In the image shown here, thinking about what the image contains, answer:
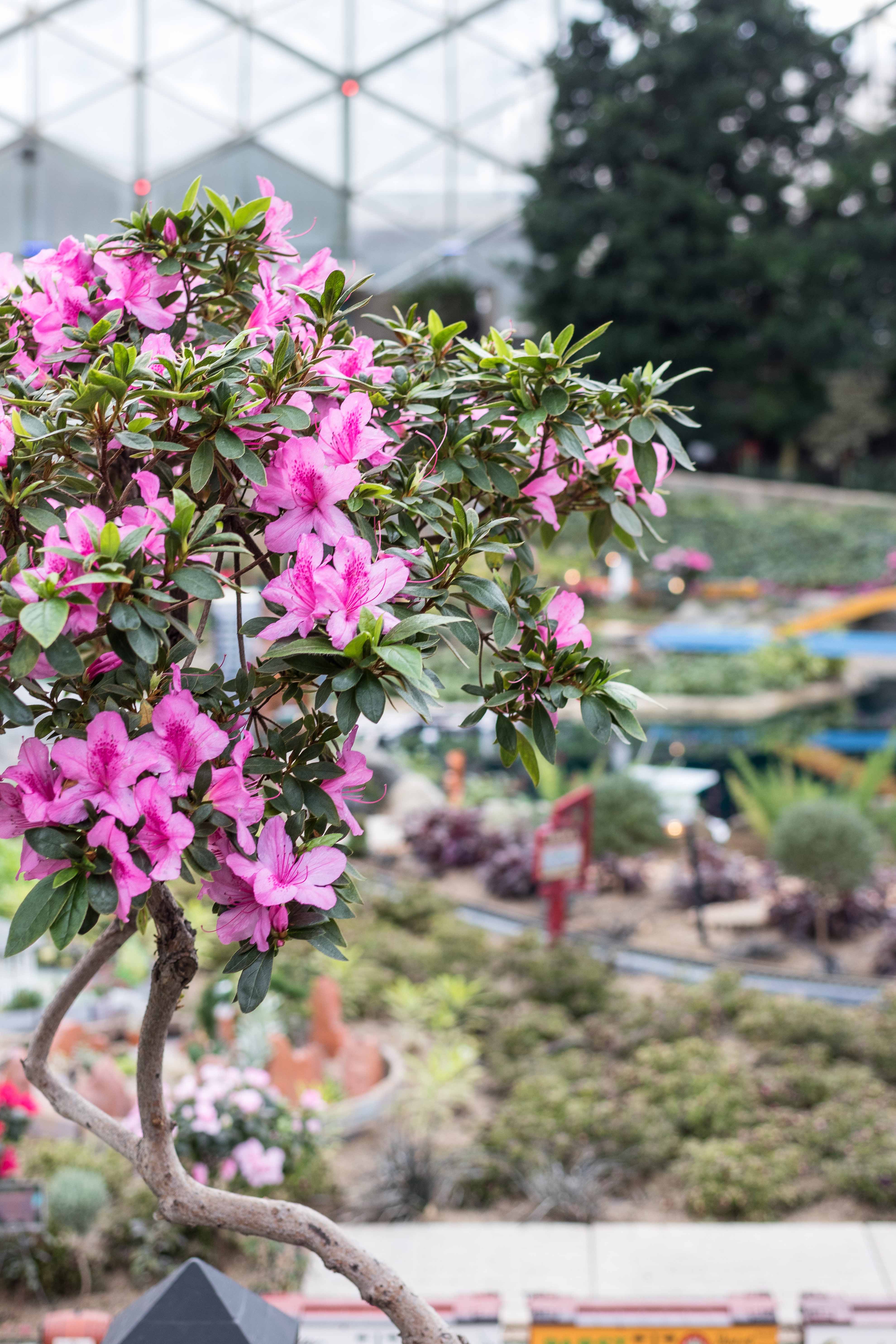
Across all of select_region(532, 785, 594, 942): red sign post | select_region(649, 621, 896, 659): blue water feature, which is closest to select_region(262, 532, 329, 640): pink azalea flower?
select_region(532, 785, 594, 942): red sign post

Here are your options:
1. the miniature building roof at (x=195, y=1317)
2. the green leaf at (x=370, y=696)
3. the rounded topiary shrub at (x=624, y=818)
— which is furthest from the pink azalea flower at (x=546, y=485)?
the rounded topiary shrub at (x=624, y=818)

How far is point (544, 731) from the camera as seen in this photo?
1.28 meters

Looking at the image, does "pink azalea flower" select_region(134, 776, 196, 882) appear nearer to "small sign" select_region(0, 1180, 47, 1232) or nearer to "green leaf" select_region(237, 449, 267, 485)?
"green leaf" select_region(237, 449, 267, 485)

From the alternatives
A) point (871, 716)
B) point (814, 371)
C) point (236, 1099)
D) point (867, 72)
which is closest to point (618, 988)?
point (236, 1099)

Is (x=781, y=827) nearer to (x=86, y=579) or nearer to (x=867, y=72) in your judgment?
(x=86, y=579)

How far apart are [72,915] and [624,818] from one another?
5.72 metres

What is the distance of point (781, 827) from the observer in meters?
5.94

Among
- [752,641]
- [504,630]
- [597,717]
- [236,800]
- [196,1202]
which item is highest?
[752,641]

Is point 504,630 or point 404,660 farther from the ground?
point 504,630

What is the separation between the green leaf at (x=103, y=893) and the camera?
3.29 feet

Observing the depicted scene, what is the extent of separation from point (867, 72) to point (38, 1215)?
73.5 feet

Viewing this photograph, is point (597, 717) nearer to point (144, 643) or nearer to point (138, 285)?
point (144, 643)

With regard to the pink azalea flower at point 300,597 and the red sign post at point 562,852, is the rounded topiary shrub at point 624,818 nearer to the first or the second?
the red sign post at point 562,852

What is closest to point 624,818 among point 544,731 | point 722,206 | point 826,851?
point 826,851
